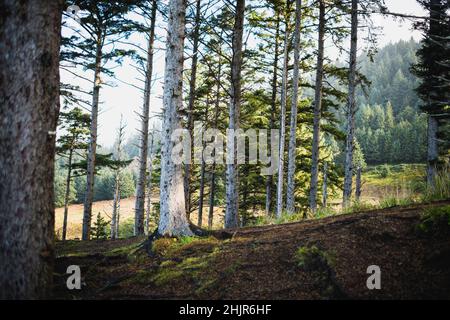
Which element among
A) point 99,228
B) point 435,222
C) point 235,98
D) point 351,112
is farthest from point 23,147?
point 99,228

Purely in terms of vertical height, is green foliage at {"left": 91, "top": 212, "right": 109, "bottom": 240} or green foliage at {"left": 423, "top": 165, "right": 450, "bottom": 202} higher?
green foliage at {"left": 423, "top": 165, "right": 450, "bottom": 202}

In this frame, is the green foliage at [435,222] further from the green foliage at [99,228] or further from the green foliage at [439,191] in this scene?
the green foliage at [99,228]

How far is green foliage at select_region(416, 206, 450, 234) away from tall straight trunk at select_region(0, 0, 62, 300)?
4.86 meters

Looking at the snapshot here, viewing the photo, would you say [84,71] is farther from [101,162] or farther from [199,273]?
[199,273]

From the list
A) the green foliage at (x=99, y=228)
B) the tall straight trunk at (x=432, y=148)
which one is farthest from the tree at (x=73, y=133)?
the tall straight trunk at (x=432, y=148)

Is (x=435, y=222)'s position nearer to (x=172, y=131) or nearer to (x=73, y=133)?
(x=172, y=131)

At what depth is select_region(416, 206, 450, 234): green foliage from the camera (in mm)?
3636

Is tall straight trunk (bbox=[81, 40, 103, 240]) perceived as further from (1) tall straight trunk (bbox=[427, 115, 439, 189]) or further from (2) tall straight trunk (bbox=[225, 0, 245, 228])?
(1) tall straight trunk (bbox=[427, 115, 439, 189])

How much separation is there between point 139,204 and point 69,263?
26.2ft

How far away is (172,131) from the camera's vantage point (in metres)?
5.87

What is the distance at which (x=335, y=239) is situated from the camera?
4223 mm

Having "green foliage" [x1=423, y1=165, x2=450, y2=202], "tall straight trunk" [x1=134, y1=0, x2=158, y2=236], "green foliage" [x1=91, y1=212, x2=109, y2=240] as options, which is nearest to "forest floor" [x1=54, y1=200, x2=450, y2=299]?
"green foliage" [x1=423, y1=165, x2=450, y2=202]

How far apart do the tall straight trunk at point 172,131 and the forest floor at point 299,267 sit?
747 mm
